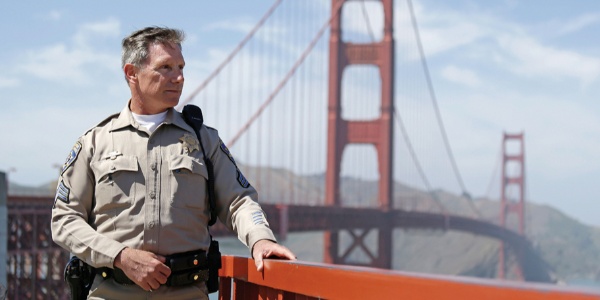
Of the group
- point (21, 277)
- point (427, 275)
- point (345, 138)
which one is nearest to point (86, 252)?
point (427, 275)

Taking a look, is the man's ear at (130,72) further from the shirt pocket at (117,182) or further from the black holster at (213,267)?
the black holster at (213,267)

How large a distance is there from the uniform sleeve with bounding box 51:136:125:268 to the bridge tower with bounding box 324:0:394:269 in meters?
34.7

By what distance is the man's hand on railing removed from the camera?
2.65m

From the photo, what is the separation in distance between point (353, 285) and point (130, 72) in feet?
3.05

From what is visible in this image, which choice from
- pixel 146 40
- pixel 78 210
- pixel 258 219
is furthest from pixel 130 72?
pixel 258 219

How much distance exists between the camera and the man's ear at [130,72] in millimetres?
2735

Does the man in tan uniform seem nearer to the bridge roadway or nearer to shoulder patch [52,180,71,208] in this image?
shoulder patch [52,180,71,208]

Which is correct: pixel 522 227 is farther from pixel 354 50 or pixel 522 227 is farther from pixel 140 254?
pixel 140 254

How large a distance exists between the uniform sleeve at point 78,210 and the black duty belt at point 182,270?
5 cm

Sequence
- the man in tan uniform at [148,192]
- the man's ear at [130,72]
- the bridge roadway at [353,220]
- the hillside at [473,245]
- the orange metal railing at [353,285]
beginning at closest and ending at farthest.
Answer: the orange metal railing at [353,285], the man in tan uniform at [148,192], the man's ear at [130,72], the bridge roadway at [353,220], the hillside at [473,245]

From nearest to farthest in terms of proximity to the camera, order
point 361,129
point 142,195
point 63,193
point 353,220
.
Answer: point 142,195, point 63,193, point 353,220, point 361,129

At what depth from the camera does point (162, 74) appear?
2701mm

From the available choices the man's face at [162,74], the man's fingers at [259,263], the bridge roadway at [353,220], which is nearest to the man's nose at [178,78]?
the man's face at [162,74]

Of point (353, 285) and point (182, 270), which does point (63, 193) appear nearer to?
point (182, 270)
